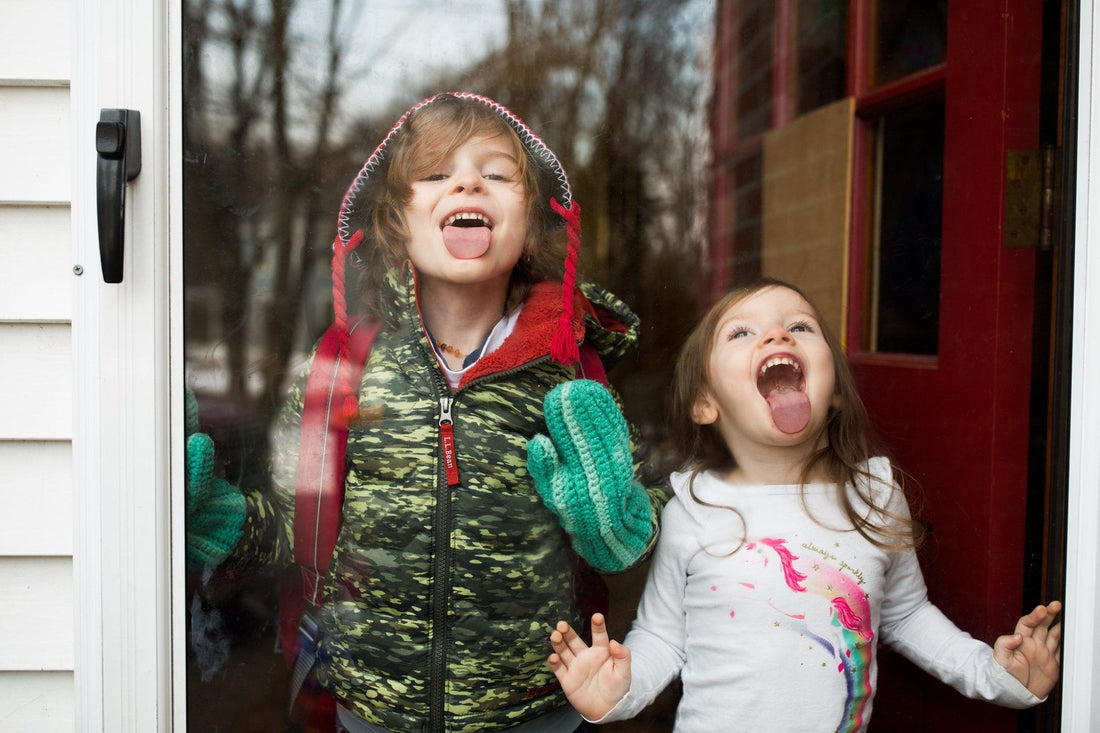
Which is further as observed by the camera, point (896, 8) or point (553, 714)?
point (896, 8)

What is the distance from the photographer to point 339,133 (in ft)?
4.57

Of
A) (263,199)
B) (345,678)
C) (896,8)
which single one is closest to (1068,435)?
(896,8)

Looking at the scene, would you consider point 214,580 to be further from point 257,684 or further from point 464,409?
point 464,409

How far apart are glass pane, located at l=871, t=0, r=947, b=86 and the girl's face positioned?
1.57ft

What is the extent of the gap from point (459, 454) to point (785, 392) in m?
0.55

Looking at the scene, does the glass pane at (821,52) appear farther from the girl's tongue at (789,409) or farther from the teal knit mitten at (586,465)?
the teal knit mitten at (586,465)

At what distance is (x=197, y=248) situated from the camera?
135cm

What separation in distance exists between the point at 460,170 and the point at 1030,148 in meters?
0.97

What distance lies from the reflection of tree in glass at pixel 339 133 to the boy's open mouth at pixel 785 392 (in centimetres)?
18

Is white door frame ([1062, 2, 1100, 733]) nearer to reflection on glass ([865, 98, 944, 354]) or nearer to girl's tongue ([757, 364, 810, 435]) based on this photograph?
reflection on glass ([865, 98, 944, 354])

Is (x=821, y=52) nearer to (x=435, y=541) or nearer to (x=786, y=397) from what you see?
(x=786, y=397)

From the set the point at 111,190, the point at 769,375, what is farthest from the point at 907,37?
the point at 111,190

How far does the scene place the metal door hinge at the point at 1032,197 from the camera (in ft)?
4.61

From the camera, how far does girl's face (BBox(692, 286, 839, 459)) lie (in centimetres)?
139
